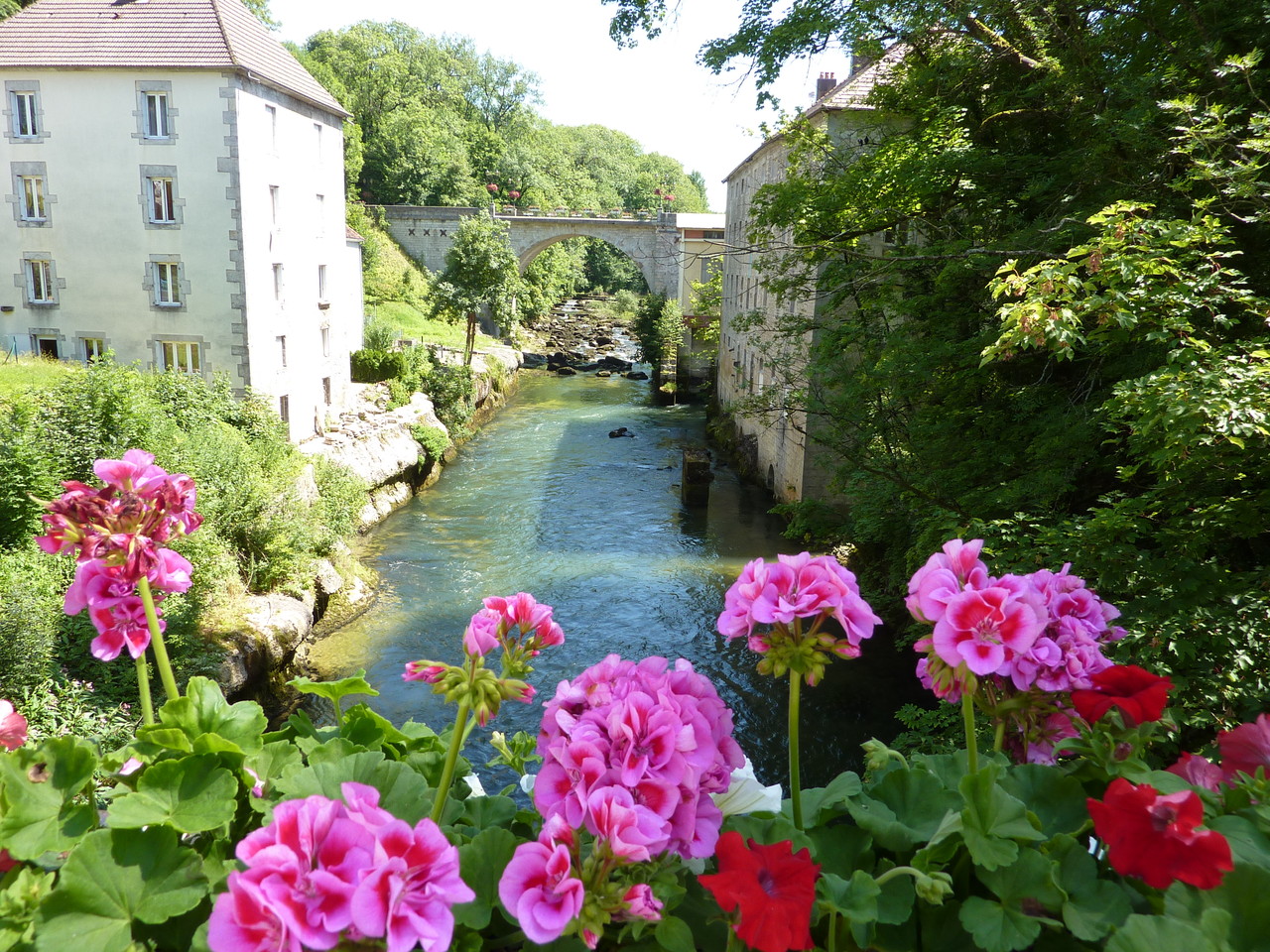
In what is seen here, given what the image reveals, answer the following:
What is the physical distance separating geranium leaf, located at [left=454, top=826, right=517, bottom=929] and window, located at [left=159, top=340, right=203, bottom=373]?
21498 millimetres

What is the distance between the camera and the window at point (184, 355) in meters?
20.6

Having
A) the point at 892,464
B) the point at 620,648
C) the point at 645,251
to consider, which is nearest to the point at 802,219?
the point at 892,464

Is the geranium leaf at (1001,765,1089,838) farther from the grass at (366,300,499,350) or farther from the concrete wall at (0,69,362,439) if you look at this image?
the grass at (366,300,499,350)

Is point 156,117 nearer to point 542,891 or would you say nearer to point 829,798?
point 829,798

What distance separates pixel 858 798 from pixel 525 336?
5178 centimetres

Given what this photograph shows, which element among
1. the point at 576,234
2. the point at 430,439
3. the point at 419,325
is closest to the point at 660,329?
the point at 419,325

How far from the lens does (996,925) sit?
1402mm

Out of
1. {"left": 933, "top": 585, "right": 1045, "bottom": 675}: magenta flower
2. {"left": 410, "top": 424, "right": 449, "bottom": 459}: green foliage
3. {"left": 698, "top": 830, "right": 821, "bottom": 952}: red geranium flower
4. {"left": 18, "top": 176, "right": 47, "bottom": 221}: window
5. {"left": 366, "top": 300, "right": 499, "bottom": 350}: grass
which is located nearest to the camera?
{"left": 698, "top": 830, "right": 821, "bottom": 952}: red geranium flower

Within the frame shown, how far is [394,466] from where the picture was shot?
21.9 metres

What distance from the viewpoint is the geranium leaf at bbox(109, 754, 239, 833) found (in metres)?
1.45

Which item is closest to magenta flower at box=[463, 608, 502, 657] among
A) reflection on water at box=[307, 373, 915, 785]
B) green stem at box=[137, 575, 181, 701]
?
green stem at box=[137, 575, 181, 701]

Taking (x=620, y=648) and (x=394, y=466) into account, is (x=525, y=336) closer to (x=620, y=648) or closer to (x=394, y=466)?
(x=394, y=466)

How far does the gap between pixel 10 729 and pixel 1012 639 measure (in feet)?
5.88

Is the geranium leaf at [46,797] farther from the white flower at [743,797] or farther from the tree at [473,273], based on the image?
the tree at [473,273]
